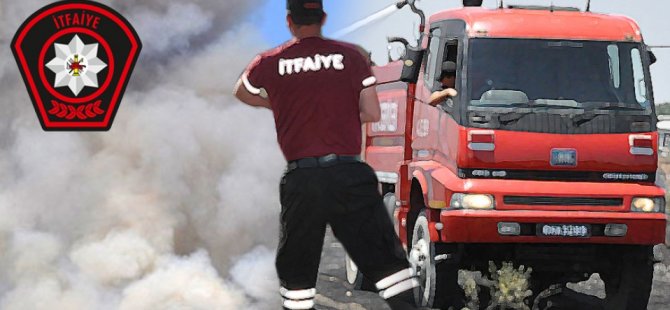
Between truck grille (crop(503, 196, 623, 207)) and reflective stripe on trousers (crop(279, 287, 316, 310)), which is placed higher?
reflective stripe on trousers (crop(279, 287, 316, 310))

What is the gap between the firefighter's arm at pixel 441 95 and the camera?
24.3ft

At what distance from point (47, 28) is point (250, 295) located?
443cm

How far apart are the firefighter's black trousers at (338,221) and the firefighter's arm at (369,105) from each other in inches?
9.5

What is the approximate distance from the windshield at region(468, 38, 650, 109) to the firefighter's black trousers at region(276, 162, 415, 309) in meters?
2.86

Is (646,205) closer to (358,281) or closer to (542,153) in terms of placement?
(542,153)

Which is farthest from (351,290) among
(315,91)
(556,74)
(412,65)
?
(315,91)

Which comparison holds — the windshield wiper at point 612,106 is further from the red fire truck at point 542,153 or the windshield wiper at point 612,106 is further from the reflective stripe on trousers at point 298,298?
the reflective stripe on trousers at point 298,298

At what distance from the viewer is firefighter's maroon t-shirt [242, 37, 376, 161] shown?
14.9ft

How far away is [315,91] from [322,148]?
279mm

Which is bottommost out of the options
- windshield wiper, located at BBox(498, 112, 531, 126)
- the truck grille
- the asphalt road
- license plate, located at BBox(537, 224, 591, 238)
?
the asphalt road

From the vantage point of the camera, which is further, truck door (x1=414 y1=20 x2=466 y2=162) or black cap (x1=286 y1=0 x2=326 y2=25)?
truck door (x1=414 y1=20 x2=466 y2=162)

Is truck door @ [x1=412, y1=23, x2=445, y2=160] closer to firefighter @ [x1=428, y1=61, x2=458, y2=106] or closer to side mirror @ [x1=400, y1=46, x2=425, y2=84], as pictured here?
firefighter @ [x1=428, y1=61, x2=458, y2=106]

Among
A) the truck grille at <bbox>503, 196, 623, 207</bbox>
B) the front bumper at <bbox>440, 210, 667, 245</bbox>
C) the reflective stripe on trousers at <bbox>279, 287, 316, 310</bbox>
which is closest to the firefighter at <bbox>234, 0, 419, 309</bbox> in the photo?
the reflective stripe on trousers at <bbox>279, 287, 316, 310</bbox>

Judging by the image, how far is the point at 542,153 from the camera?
7191 mm
